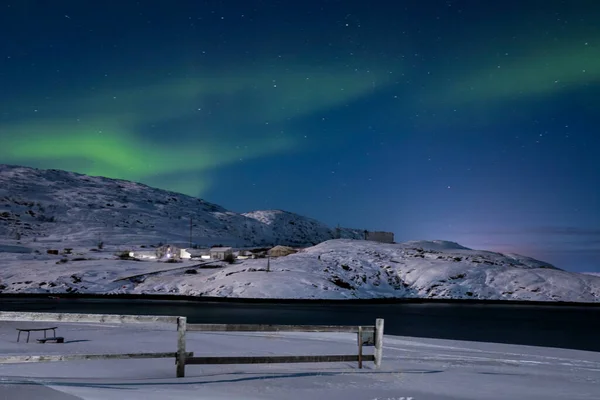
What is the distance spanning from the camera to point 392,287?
15325 cm

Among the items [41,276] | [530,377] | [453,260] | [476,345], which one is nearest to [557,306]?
[453,260]

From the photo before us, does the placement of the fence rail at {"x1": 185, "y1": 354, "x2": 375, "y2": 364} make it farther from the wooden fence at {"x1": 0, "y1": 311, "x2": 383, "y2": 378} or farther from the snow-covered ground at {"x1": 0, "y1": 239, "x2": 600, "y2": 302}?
the snow-covered ground at {"x1": 0, "y1": 239, "x2": 600, "y2": 302}

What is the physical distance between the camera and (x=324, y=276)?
145 meters

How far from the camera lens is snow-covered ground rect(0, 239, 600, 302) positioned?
12888 centimetres

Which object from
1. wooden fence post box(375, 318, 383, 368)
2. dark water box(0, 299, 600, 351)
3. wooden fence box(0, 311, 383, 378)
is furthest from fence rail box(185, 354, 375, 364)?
dark water box(0, 299, 600, 351)

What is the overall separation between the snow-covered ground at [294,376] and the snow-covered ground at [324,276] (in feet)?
333

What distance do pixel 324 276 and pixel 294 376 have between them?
13115 cm

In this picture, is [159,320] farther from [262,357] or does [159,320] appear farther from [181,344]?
[262,357]

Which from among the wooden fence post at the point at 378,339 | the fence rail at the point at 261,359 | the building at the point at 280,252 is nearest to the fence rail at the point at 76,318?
the fence rail at the point at 261,359

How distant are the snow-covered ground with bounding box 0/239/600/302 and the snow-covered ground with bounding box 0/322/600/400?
3995 inches

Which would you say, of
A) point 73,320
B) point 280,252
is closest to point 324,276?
point 280,252

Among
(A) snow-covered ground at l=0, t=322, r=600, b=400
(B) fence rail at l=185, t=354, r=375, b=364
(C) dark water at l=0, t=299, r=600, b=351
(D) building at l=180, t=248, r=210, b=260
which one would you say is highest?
(D) building at l=180, t=248, r=210, b=260

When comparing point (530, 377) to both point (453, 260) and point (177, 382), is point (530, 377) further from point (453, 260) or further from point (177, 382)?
point (453, 260)

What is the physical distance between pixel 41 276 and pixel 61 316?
132 meters
